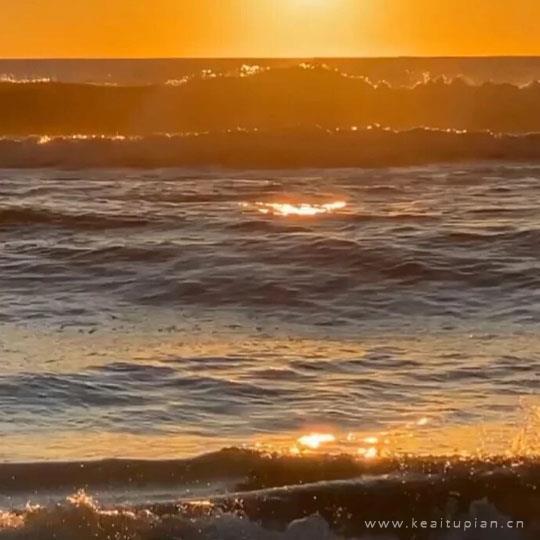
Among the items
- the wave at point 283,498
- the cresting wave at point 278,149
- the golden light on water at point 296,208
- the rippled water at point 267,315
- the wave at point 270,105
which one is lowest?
the wave at point 283,498

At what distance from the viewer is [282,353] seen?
26.0 ft

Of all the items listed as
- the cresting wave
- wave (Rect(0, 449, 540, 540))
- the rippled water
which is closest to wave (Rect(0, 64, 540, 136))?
the cresting wave

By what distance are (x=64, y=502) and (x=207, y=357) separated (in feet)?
9.45

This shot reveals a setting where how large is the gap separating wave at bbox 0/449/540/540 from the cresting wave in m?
12.5

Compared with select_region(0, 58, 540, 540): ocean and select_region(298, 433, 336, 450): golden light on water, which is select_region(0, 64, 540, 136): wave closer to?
select_region(0, 58, 540, 540): ocean

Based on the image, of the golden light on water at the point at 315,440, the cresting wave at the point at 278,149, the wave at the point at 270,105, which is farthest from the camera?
the wave at the point at 270,105

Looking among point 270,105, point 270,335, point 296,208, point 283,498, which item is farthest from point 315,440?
point 270,105

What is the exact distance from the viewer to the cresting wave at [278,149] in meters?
17.9

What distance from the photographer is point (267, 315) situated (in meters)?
9.23

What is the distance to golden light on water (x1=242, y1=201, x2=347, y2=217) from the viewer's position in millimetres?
13080

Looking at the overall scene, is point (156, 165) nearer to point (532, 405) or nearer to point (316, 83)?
point (316, 83)

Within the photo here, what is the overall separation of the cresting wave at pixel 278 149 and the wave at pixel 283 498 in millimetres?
12456

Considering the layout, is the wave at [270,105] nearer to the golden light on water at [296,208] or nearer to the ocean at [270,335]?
the ocean at [270,335]

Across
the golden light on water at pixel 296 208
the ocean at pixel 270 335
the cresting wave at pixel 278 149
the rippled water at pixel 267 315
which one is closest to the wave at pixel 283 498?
the ocean at pixel 270 335
